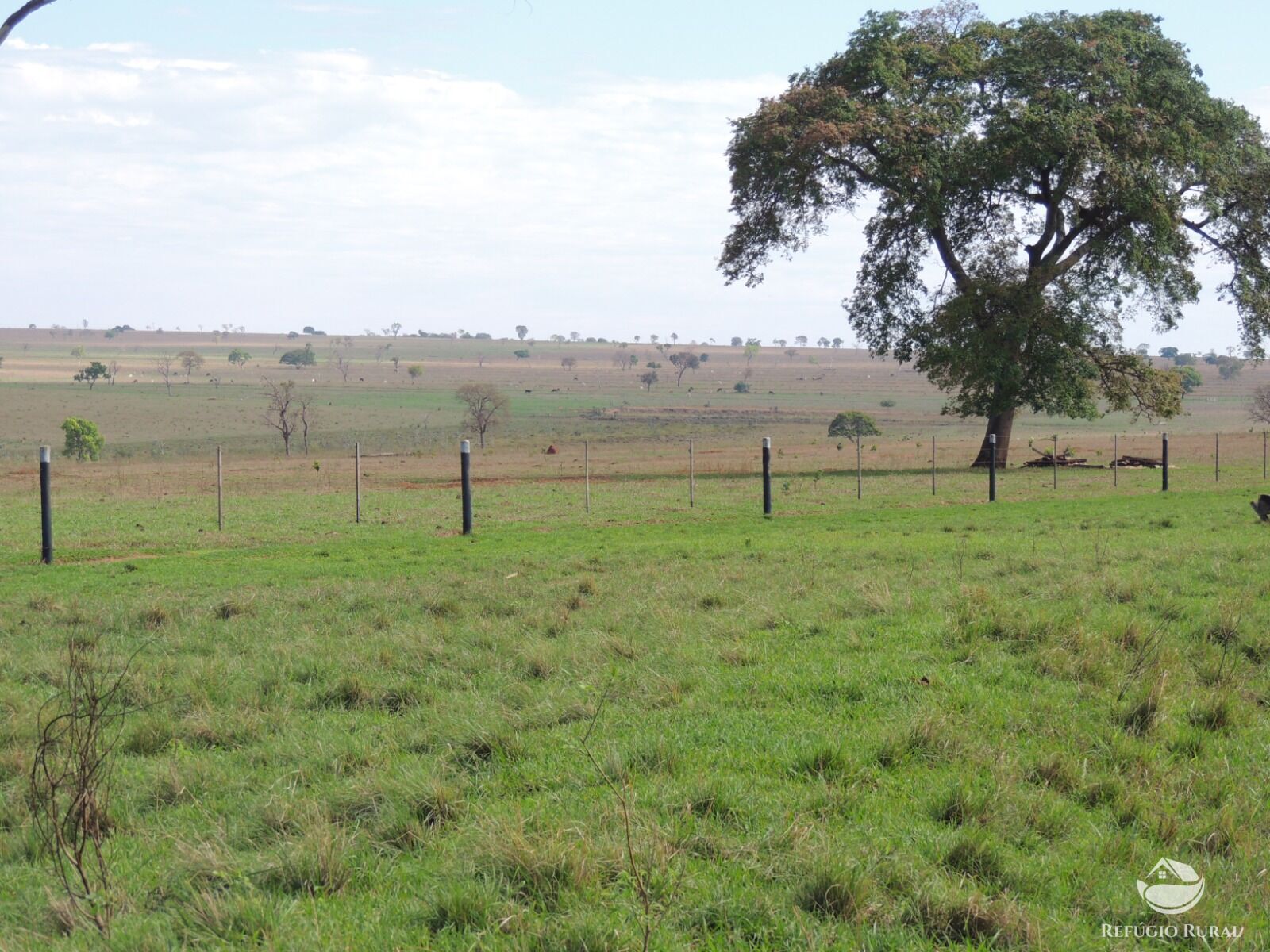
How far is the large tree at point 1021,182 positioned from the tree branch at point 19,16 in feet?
100

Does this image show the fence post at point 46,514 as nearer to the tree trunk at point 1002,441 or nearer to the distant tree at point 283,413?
the tree trunk at point 1002,441

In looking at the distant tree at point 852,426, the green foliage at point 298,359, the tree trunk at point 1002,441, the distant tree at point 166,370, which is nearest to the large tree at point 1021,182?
the tree trunk at point 1002,441

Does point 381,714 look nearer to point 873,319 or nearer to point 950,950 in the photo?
point 950,950

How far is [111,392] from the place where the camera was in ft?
404

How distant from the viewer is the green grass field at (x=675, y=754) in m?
4.36

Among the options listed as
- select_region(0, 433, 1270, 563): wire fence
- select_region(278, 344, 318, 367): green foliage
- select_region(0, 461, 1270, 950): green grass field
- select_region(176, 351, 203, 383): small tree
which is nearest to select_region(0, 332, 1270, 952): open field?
select_region(0, 461, 1270, 950): green grass field

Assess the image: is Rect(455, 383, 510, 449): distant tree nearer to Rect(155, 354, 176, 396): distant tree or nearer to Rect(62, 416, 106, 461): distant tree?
Rect(62, 416, 106, 461): distant tree

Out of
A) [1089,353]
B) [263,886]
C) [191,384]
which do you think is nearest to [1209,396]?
[1089,353]

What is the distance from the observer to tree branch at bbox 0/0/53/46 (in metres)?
9.24

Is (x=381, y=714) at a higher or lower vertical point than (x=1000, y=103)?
lower

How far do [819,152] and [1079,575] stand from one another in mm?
30093

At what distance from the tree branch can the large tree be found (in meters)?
30.6

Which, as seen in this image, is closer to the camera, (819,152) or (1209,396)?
(819,152)

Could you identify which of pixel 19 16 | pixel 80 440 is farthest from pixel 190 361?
pixel 19 16
